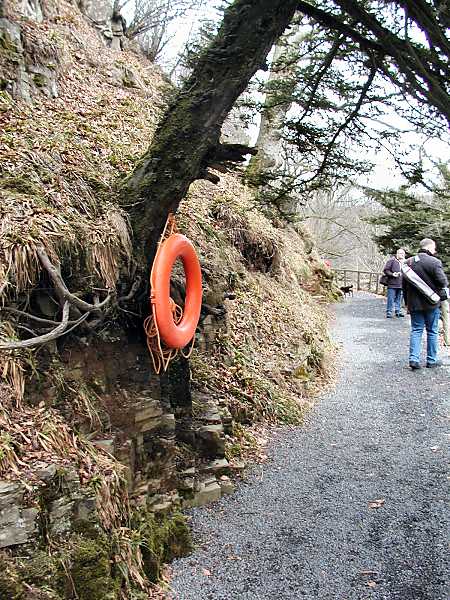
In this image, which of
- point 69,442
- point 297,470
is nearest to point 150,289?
point 69,442

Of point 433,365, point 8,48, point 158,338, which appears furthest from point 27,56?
point 433,365

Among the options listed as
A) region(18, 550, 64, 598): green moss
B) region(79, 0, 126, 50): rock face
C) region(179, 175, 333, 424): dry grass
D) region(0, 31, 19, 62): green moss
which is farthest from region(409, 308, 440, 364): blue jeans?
region(79, 0, 126, 50): rock face

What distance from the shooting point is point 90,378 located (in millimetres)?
3830

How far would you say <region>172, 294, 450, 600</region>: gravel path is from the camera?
350 cm

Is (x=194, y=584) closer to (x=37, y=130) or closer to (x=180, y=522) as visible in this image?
(x=180, y=522)

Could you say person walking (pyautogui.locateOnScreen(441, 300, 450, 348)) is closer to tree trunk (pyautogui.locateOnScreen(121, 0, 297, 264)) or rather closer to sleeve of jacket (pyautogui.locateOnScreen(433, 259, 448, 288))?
sleeve of jacket (pyautogui.locateOnScreen(433, 259, 448, 288))

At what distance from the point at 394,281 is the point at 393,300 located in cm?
110

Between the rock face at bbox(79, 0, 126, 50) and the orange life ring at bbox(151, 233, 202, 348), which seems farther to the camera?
the rock face at bbox(79, 0, 126, 50)

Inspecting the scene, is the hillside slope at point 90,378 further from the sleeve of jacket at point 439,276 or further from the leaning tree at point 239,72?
the sleeve of jacket at point 439,276

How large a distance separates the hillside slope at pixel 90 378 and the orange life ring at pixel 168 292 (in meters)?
0.30

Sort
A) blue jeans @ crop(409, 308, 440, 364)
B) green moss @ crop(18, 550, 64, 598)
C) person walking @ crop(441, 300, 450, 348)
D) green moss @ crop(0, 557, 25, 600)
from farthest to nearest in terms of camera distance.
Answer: person walking @ crop(441, 300, 450, 348), blue jeans @ crop(409, 308, 440, 364), green moss @ crop(18, 550, 64, 598), green moss @ crop(0, 557, 25, 600)

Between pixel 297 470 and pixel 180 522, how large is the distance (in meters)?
1.71

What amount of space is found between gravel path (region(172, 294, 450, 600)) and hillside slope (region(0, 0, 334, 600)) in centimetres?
32

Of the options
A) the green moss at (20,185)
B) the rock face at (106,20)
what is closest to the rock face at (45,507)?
the green moss at (20,185)
